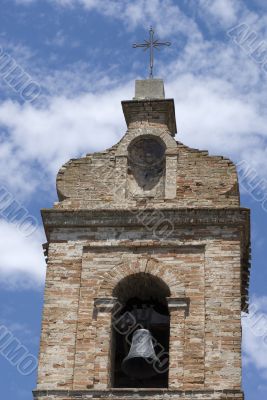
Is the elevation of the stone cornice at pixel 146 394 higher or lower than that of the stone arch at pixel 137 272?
lower

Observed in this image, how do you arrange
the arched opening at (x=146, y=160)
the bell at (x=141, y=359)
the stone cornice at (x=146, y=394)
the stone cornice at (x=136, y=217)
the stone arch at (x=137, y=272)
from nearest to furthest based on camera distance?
Answer: 1. the stone cornice at (x=146, y=394)
2. the bell at (x=141, y=359)
3. the stone arch at (x=137, y=272)
4. the stone cornice at (x=136, y=217)
5. the arched opening at (x=146, y=160)

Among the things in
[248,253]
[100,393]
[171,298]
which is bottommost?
[100,393]

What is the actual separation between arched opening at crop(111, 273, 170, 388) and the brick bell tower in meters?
0.01

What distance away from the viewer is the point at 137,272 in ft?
56.9

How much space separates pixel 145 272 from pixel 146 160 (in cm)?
211

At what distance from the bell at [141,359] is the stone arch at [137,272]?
0.76 meters

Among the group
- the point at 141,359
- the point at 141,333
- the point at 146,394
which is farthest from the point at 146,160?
the point at 146,394

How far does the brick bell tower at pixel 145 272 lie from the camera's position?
1652cm

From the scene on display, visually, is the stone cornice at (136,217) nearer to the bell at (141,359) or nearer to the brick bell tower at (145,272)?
the brick bell tower at (145,272)

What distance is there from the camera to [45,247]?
18.1 metres

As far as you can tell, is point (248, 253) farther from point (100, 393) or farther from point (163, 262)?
point (100, 393)

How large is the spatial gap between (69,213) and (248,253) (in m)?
2.71

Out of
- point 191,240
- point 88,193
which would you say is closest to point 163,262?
point 191,240

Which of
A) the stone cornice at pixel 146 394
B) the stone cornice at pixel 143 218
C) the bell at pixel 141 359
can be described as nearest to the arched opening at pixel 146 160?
the stone cornice at pixel 143 218
